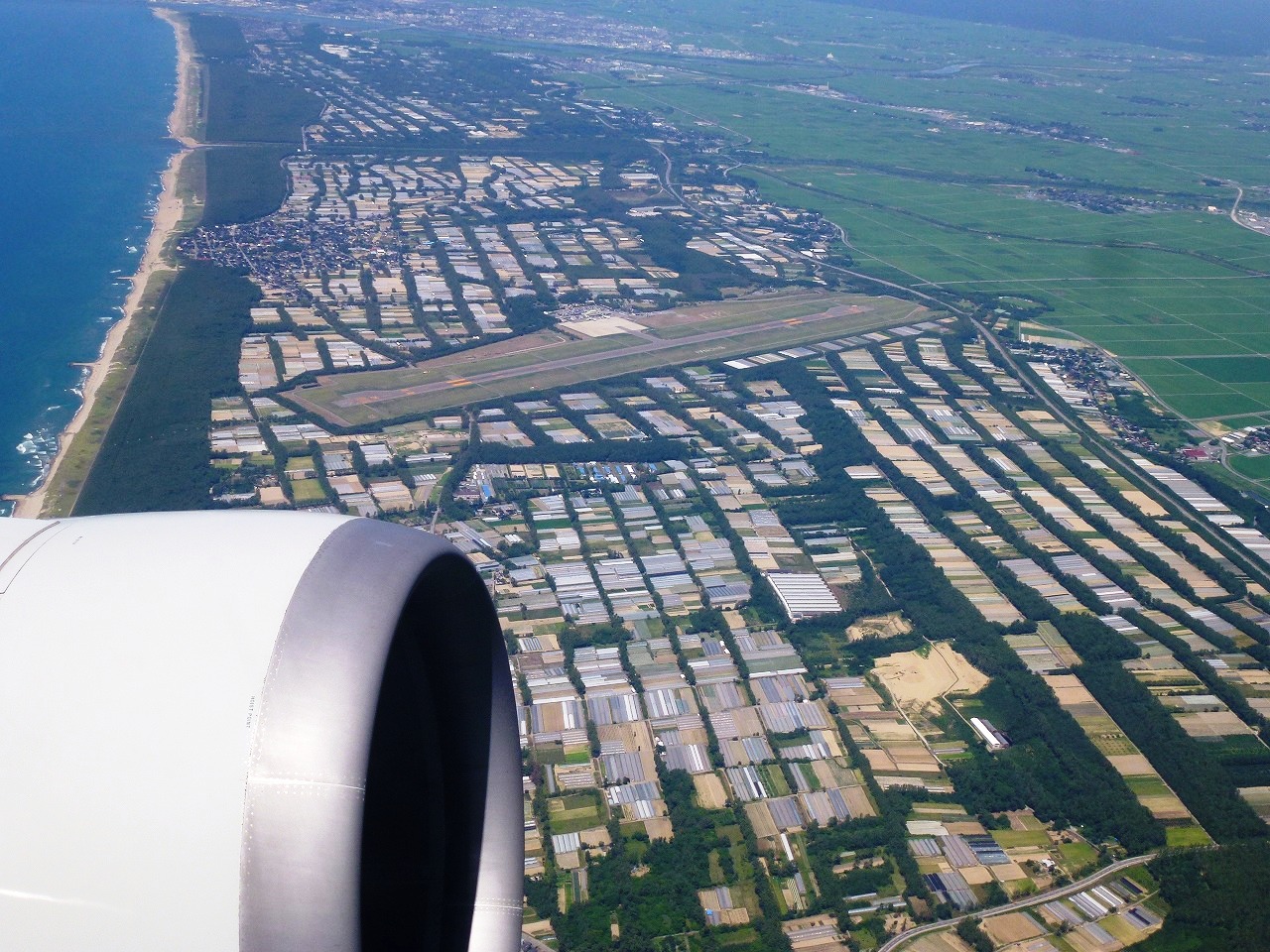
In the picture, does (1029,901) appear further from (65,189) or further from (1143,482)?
(65,189)

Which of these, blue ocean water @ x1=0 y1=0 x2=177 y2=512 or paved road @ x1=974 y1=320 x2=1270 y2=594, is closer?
paved road @ x1=974 y1=320 x2=1270 y2=594

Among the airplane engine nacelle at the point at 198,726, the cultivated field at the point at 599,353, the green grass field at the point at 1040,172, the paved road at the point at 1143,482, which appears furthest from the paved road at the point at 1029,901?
the green grass field at the point at 1040,172

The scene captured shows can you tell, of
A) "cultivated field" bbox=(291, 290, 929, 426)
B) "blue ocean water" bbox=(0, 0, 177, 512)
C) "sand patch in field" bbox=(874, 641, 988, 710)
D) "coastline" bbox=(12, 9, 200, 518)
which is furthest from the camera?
"blue ocean water" bbox=(0, 0, 177, 512)

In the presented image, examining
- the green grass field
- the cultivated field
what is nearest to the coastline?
the cultivated field

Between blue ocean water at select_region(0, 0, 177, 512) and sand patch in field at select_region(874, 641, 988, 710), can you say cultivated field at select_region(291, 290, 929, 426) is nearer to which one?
blue ocean water at select_region(0, 0, 177, 512)

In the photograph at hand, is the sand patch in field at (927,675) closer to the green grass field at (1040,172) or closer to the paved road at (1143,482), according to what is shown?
the paved road at (1143,482)

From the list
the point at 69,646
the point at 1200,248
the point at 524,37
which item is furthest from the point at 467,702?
the point at 524,37

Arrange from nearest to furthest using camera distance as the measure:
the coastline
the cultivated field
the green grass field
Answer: the coastline, the cultivated field, the green grass field

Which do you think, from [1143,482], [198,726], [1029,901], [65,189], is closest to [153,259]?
[65,189]
